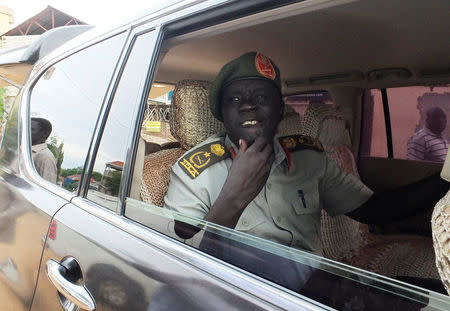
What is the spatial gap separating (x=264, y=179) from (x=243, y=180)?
0.43ft

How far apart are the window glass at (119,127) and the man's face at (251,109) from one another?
44 cm

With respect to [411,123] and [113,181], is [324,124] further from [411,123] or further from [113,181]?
[113,181]

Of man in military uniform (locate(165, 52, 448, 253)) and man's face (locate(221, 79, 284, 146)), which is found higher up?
man's face (locate(221, 79, 284, 146))

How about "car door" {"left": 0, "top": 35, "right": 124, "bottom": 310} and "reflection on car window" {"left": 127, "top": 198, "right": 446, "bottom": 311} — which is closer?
"reflection on car window" {"left": 127, "top": 198, "right": 446, "bottom": 311}

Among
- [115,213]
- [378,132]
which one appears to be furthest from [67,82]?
[378,132]

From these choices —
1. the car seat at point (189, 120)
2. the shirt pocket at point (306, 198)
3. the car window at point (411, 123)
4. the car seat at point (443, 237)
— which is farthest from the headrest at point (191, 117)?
the car window at point (411, 123)

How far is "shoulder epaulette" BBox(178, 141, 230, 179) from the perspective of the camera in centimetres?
162

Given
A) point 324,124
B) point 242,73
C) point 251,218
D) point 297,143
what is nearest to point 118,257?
point 251,218

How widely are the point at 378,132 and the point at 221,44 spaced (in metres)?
1.78

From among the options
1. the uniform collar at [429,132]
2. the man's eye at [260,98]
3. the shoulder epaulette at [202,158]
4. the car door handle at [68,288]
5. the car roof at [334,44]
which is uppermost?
the car roof at [334,44]

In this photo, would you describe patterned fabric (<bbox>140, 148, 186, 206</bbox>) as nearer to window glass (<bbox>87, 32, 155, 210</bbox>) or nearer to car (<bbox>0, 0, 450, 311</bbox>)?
car (<bbox>0, 0, 450, 311</bbox>)

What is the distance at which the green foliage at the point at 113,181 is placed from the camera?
4.42 feet

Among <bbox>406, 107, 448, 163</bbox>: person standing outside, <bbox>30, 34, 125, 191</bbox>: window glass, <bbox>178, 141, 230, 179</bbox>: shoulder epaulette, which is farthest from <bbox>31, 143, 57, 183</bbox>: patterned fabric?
<bbox>406, 107, 448, 163</bbox>: person standing outside

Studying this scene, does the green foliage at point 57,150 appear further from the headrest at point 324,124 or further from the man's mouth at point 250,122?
the headrest at point 324,124
